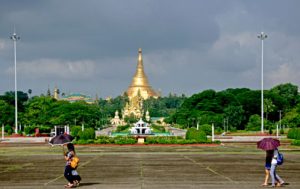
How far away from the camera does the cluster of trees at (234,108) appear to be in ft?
333

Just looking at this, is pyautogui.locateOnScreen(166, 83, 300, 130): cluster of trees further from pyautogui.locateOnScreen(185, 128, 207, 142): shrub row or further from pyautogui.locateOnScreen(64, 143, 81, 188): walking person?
pyautogui.locateOnScreen(64, 143, 81, 188): walking person

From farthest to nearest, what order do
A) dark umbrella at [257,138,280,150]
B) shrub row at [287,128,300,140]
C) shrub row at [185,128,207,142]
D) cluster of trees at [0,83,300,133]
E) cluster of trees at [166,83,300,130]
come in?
cluster of trees at [166,83,300,130], cluster of trees at [0,83,300,133], shrub row at [287,128,300,140], shrub row at [185,128,207,142], dark umbrella at [257,138,280,150]

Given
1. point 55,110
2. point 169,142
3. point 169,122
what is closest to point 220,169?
point 169,142

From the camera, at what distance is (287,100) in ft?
440

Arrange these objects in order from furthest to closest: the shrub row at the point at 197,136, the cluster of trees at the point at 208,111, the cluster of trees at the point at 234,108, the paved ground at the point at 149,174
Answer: the cluster of trees at the point at 234,108, the cluster of trees at the point at 208,111, the shrub row at the point at 197,136, the paved ground at the point at 149,174

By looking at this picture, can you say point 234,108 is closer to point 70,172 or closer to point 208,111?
point 208,111

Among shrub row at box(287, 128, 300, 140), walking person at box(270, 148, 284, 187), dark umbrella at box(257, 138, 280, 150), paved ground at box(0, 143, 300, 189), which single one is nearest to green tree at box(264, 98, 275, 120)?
shrub row at box(287, 128, 300, 140)

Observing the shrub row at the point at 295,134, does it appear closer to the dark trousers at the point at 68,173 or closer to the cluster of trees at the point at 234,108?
the cluster of trees at the point at 234,108

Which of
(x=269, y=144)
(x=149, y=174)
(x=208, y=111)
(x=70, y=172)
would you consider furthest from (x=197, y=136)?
(x=208, y=111)

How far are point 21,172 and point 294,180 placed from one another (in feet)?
37.1

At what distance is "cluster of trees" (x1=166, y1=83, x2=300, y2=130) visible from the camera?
333 feet

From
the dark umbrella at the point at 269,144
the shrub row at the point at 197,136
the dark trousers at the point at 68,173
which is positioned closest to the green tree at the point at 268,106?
the shrub row at the point at 197,136

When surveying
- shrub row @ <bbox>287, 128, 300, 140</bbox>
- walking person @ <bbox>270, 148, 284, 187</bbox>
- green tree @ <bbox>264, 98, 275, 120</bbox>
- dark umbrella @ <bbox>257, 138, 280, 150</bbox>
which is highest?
green tree @ <bbox>264, 98, 275, 120</bbox>

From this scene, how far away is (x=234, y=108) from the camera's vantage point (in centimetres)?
10162
